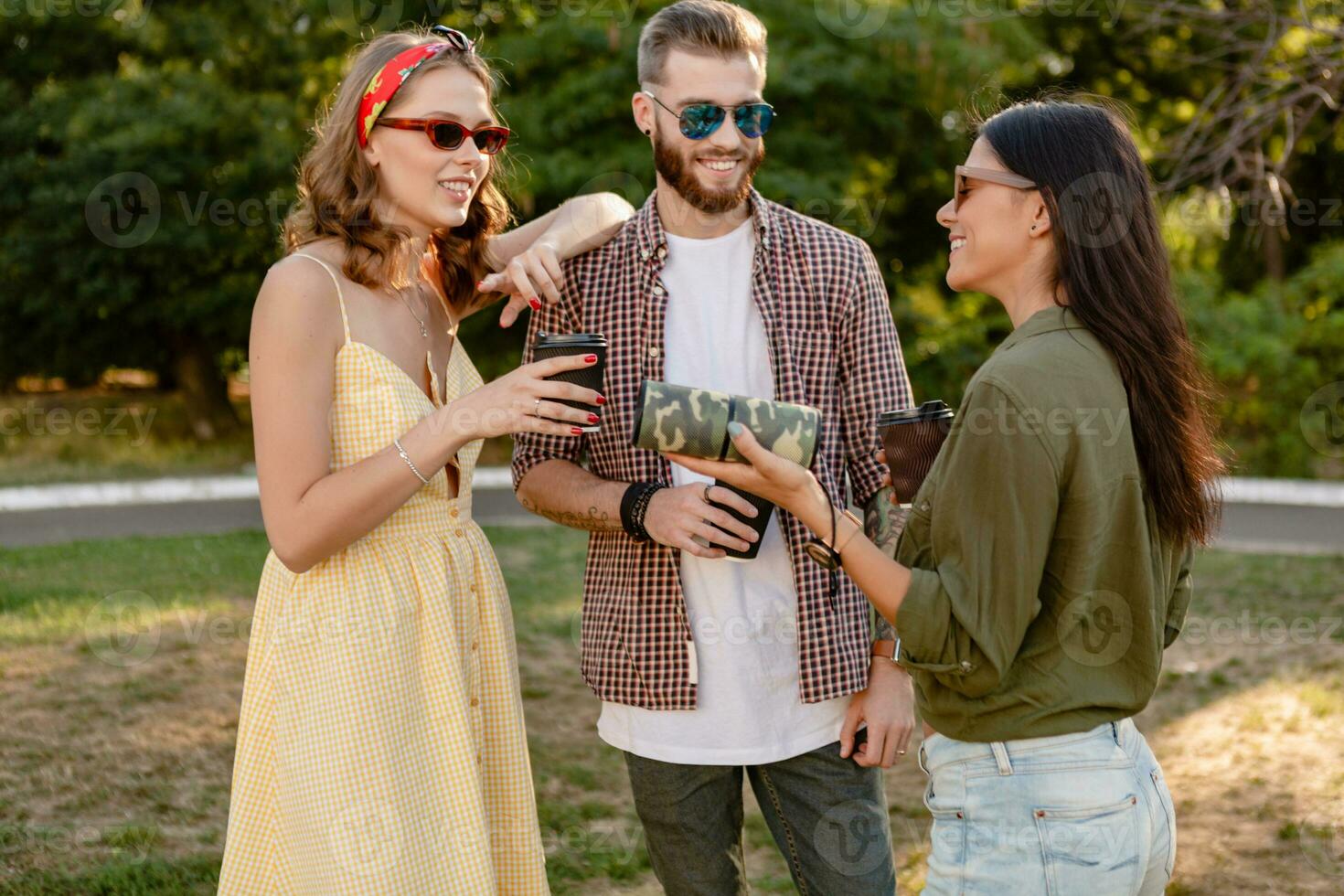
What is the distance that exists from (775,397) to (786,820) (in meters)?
1.00

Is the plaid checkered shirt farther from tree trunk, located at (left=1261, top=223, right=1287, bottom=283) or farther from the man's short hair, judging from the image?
tree trunk, located at (left=1261, top=223, right=1287, bottom=283)

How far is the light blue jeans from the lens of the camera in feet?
6.89

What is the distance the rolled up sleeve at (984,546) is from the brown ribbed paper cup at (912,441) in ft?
1.22

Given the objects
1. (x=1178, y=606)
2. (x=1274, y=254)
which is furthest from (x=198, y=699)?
(x=1274, y=254)

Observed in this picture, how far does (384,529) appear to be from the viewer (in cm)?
271

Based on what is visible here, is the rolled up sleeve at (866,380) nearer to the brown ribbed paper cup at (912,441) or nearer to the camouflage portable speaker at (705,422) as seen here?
the brown ribbed paper cup at (912,441)

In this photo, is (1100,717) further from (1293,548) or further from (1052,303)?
(1293,548)

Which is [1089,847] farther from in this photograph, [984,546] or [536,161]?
[536,161]

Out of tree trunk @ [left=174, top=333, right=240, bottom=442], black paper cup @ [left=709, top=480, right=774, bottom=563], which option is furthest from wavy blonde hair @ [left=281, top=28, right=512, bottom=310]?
tree trunk @ [left=174, top=333, right=240, bottom=442]

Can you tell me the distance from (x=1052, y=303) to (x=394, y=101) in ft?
4.93

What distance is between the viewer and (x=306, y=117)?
19.1m

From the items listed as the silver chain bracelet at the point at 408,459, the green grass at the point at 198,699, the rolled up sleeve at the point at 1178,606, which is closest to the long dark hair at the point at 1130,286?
the rolled up sleeve at the point at 1178,606

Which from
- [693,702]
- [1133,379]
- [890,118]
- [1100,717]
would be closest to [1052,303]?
[1133,379]

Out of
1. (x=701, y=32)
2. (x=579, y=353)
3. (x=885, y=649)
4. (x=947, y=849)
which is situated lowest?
(x=947, y=849)
